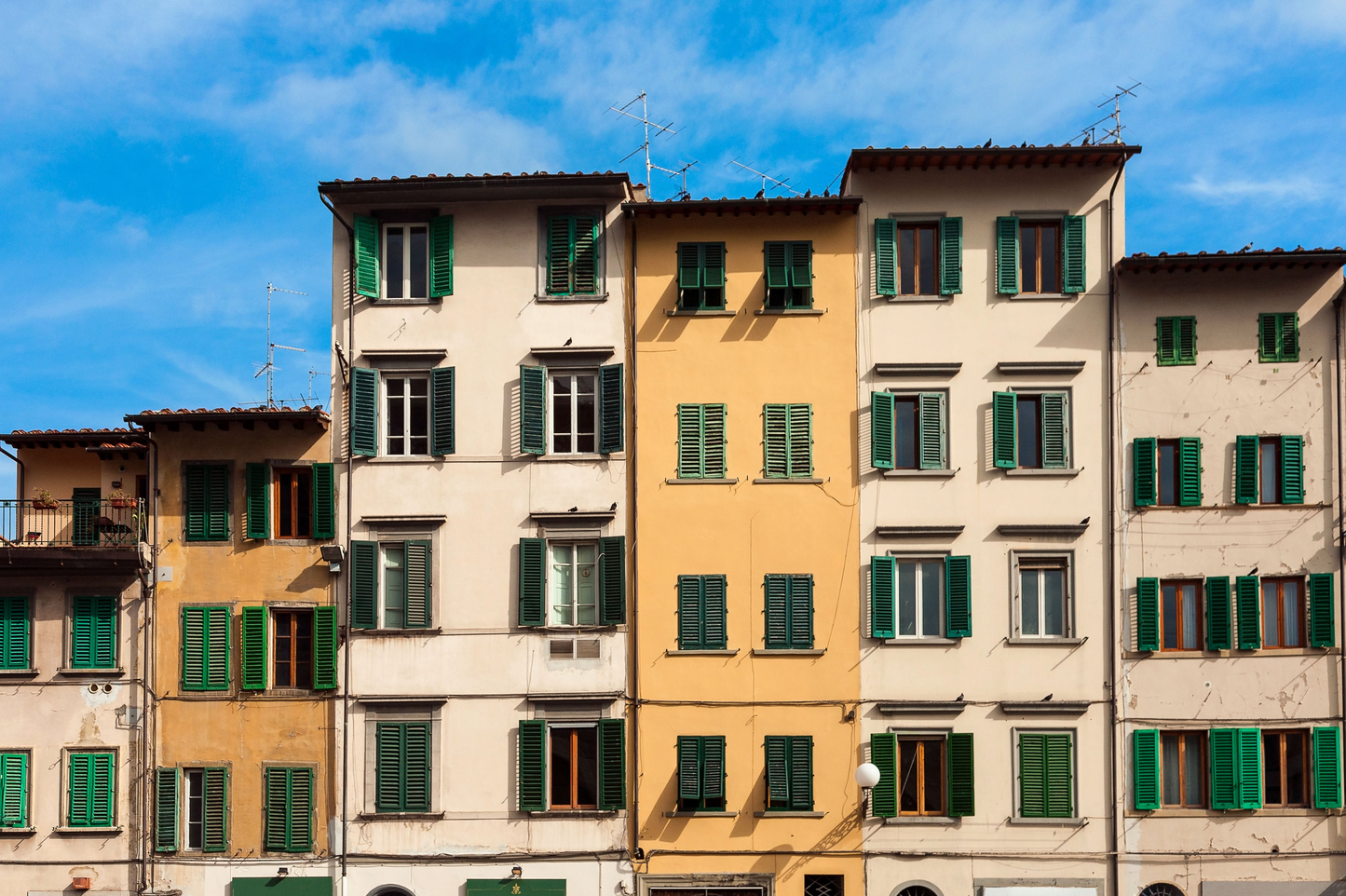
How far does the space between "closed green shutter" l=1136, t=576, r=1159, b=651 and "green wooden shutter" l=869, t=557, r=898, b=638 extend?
4845mm

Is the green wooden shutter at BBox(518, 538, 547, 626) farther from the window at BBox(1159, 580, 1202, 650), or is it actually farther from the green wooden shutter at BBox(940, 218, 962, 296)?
the window at BBox(1159, 580, 1202, 650)

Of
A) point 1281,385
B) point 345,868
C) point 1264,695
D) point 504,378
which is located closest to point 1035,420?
point 1281,385

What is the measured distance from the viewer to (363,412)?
Result: 73.0ft

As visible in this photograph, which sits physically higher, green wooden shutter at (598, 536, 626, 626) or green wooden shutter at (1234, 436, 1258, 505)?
green wooden shutter at (1234, 436, 1258, 505)

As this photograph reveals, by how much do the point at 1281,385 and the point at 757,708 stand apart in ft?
41.1

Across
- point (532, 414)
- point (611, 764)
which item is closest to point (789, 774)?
point (611, 764)

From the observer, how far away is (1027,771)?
2139 centimetres

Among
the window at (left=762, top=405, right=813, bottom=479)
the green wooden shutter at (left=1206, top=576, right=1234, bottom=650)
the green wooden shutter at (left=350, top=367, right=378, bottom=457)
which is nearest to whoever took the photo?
the green wooden shutter at (left=1206, top=576, right=1234, bottom=650)

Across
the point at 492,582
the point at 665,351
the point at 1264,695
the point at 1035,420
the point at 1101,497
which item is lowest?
the point at 1264,695

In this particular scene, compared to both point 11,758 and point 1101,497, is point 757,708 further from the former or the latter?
point 11,758

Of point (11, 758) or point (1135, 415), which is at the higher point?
point (1135, 415)

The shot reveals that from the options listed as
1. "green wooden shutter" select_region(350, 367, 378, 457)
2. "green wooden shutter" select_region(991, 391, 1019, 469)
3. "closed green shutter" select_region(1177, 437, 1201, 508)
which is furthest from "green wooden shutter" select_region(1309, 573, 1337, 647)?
"green wooden shutter" select_region(350, 367, 378, 457)

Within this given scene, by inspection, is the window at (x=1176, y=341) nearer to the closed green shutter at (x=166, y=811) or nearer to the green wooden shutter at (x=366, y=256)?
the green wooden shutter at (x=366, y=256)

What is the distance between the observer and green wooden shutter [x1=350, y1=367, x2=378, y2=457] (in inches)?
873
